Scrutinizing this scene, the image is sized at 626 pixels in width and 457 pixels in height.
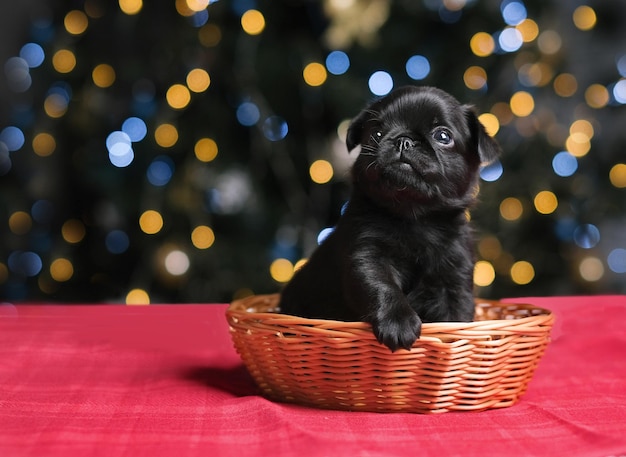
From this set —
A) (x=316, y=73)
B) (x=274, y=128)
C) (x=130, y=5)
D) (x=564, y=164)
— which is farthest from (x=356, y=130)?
(x=564, y=164)

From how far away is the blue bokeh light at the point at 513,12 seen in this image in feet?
10.3

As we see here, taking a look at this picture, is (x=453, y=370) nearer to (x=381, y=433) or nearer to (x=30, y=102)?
(x=381, y=433)

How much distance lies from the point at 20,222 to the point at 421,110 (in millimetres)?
2484

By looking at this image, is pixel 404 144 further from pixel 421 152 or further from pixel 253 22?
pixel 253 22

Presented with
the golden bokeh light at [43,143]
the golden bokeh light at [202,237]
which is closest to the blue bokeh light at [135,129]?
the golden bokeh light at [43,143]

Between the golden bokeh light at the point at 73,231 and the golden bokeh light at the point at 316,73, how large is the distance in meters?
1.39

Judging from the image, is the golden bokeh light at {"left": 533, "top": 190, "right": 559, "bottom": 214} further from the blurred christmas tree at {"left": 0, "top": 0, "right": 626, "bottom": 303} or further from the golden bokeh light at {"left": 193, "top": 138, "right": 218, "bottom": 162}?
the golden bokeh light at {"left": 193, "top": 138, "right": 218, "bottom": 162}

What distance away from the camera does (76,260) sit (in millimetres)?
3363

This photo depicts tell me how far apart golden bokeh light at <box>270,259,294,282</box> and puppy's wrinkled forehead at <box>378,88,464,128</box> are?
1.57 meters

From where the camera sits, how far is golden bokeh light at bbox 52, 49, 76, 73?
10.2ft

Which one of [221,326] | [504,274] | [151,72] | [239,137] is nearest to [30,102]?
[151,72]

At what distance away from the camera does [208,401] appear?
137 cm

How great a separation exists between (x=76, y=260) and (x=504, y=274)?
80.9 inches

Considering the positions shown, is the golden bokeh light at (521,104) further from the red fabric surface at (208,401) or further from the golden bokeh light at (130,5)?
the golden bokeh light at (130,5)
